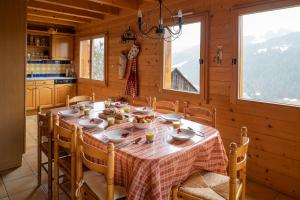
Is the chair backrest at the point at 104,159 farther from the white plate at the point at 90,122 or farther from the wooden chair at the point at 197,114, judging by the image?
the wooden chair at the point at 197,114

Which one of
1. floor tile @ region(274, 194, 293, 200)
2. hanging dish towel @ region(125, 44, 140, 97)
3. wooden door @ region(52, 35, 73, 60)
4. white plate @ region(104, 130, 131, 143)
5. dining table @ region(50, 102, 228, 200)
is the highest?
wooden door @ region(52, 35, 73, 60)

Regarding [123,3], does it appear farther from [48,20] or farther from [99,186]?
[99,186]

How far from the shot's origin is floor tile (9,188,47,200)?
2391 millimetres

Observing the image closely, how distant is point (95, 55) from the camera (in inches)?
232

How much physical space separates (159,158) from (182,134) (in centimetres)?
52

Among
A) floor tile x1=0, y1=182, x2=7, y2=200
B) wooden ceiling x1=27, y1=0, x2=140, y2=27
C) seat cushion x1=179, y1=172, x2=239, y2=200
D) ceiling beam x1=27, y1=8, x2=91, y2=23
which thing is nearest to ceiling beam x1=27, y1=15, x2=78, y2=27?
wooden ceiling x1=27, y1=0, x2=140, y2=27

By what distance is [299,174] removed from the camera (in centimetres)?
246

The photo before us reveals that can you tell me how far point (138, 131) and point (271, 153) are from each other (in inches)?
62.0

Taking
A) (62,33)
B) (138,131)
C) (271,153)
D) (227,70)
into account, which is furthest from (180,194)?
(62,33)

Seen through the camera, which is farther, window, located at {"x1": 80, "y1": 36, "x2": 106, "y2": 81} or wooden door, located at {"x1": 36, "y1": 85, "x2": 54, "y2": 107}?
wooden door, located at {"x1": 36, "y1": 85, "x2": 54, "y2": 107}

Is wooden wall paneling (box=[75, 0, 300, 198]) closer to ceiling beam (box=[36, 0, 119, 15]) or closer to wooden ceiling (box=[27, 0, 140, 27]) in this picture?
wooden ceiling (box=[27, 0, 140, 27])

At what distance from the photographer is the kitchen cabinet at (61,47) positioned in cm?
645

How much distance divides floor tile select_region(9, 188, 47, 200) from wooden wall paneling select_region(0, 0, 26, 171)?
71 cm

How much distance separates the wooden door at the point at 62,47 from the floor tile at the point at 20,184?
4.40 m
